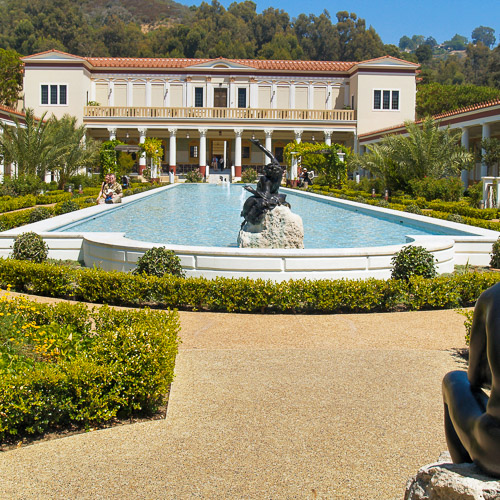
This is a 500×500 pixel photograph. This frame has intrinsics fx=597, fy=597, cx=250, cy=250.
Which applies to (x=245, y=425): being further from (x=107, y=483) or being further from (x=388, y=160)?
(x=388, y=160)

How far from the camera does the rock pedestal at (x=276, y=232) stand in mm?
9406

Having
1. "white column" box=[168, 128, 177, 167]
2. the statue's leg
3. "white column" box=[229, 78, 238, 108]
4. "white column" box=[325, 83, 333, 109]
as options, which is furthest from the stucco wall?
the statue's leg

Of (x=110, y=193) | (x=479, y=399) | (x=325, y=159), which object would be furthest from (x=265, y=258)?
(x=325, y=159)

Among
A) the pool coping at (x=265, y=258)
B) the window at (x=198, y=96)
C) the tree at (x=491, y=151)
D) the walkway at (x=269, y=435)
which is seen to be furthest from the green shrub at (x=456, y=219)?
the window at (x=198, y=96)

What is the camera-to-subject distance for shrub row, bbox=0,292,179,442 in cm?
371

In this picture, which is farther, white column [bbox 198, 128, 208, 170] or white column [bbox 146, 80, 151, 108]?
white column [bbox 146, 80, 151, 108]

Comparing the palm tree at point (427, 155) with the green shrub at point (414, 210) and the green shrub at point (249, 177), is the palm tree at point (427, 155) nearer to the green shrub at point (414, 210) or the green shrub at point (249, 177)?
the green shrub at point (414, 210)

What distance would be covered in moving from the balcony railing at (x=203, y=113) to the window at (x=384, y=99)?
4586mm

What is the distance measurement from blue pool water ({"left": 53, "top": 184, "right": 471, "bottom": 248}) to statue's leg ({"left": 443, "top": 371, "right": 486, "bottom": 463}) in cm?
876

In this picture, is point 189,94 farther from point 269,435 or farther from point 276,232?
point 269,435

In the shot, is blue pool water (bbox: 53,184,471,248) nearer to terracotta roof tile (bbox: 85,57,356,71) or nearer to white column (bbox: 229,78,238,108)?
white column (bbox: 229,78,238,108)

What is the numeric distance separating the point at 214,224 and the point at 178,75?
34798 millimetres

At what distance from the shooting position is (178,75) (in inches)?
1829

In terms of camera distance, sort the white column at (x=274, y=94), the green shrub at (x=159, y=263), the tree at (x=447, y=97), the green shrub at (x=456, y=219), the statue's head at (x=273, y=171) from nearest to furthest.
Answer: the green shrub at (x=159, y=263) < the statue's head at (x=273, y=171) < the green shrub at (x=456, y=219) < the white column at (x=274, y=94) < the tree at (x=447, y=97)
